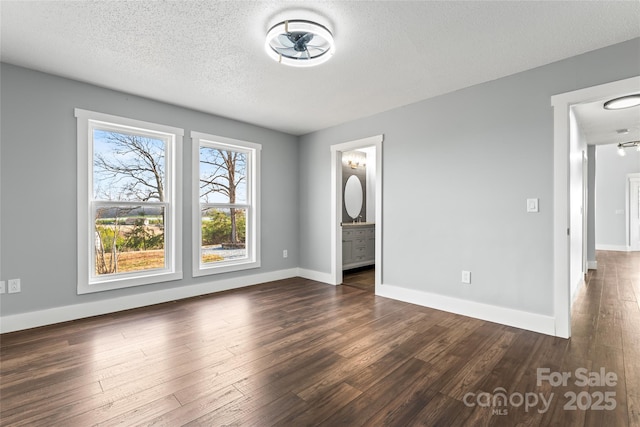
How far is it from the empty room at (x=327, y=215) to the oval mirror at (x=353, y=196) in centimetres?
134

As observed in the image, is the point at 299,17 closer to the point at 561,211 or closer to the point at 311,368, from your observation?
the point at 311,368

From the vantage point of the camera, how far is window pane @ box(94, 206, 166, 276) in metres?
3.48

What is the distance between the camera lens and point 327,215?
4.98m

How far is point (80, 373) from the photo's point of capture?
2.12m

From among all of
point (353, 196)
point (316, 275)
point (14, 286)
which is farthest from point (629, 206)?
point (14, 286)

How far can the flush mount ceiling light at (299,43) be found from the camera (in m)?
2.14

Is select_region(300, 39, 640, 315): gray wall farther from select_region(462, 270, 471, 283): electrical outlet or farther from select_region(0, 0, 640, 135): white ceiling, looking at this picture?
select_region(0, 0, 640, 135): white ceiling

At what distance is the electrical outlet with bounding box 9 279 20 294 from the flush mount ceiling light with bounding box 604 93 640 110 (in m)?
6.24

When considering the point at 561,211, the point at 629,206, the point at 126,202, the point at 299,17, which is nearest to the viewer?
the point at 299,17

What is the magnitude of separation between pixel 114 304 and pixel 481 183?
431cm

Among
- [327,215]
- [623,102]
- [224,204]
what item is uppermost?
[623,102]

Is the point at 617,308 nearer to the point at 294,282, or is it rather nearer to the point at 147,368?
the point at 294,282

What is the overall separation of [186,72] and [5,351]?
2.85 metres

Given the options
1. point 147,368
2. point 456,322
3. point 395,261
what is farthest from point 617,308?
point 147,368
